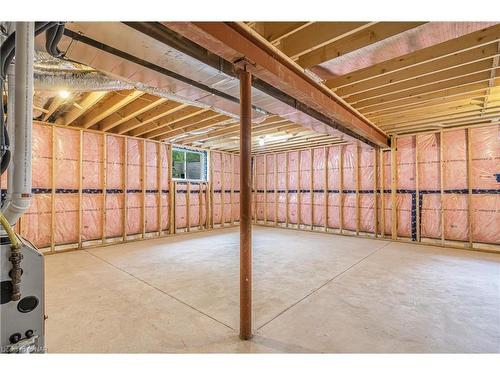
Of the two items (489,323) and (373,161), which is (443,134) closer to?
(373,161)

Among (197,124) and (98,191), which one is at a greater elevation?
(197,124)

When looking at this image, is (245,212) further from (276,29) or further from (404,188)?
(404,188)

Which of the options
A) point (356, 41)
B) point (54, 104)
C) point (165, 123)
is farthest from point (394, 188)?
point (54, 104)

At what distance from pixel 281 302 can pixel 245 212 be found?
3.95 ft

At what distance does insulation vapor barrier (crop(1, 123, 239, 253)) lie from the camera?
4824mm

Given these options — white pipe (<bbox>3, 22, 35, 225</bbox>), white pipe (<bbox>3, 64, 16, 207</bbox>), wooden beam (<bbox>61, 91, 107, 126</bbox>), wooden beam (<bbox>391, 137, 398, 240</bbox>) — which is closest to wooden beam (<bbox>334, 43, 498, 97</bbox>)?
white pipe (<bbox>3, 22, 35, 225</bbox>)

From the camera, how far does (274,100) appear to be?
9.91 ft

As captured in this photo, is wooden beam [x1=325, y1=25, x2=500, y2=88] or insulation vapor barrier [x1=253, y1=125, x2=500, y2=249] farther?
insulation vapor barrier [x1=253, y1=125, x2=500, y2=249]

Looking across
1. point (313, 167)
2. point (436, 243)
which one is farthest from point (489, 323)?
point (313, 167)

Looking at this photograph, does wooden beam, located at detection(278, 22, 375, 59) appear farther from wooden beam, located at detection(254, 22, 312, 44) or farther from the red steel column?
the red steel column

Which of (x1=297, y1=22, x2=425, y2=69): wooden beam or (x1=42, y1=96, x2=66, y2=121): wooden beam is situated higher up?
(x1=42, y1=96, x2=66, y2=121): wooden beam

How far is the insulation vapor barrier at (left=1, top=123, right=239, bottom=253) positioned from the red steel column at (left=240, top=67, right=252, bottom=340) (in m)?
4.75

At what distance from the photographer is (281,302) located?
2.65 meters

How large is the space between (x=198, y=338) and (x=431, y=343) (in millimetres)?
1900
